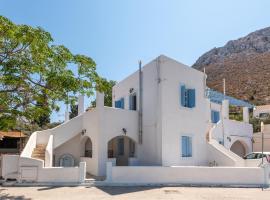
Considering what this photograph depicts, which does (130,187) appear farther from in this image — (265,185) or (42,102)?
(265,185)

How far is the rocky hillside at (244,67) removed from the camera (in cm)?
6581

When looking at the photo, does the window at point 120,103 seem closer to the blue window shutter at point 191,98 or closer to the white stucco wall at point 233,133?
the blue window shutter at point 191,98

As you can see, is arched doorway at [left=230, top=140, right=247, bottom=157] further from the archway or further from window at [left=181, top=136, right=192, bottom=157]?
the archway

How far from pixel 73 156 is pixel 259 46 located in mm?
83100

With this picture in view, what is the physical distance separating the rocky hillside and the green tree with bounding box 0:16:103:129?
52.8m

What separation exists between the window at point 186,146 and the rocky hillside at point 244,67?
44638mm

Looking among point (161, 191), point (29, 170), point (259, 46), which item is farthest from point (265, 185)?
point (259, 46)

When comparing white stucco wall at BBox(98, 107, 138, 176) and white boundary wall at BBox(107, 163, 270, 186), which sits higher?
white stucco wall at BBox(98, 107, 138, 176)

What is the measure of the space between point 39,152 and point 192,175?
966 cm

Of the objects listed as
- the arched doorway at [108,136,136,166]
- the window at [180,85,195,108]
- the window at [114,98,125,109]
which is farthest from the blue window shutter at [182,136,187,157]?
the window at [114,98,125,109]

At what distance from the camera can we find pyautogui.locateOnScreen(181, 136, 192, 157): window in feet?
66.5

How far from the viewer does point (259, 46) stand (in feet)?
304

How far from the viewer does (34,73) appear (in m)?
13.9

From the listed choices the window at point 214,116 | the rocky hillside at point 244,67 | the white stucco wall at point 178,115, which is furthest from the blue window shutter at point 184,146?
the rocky hillside at point 244,67
